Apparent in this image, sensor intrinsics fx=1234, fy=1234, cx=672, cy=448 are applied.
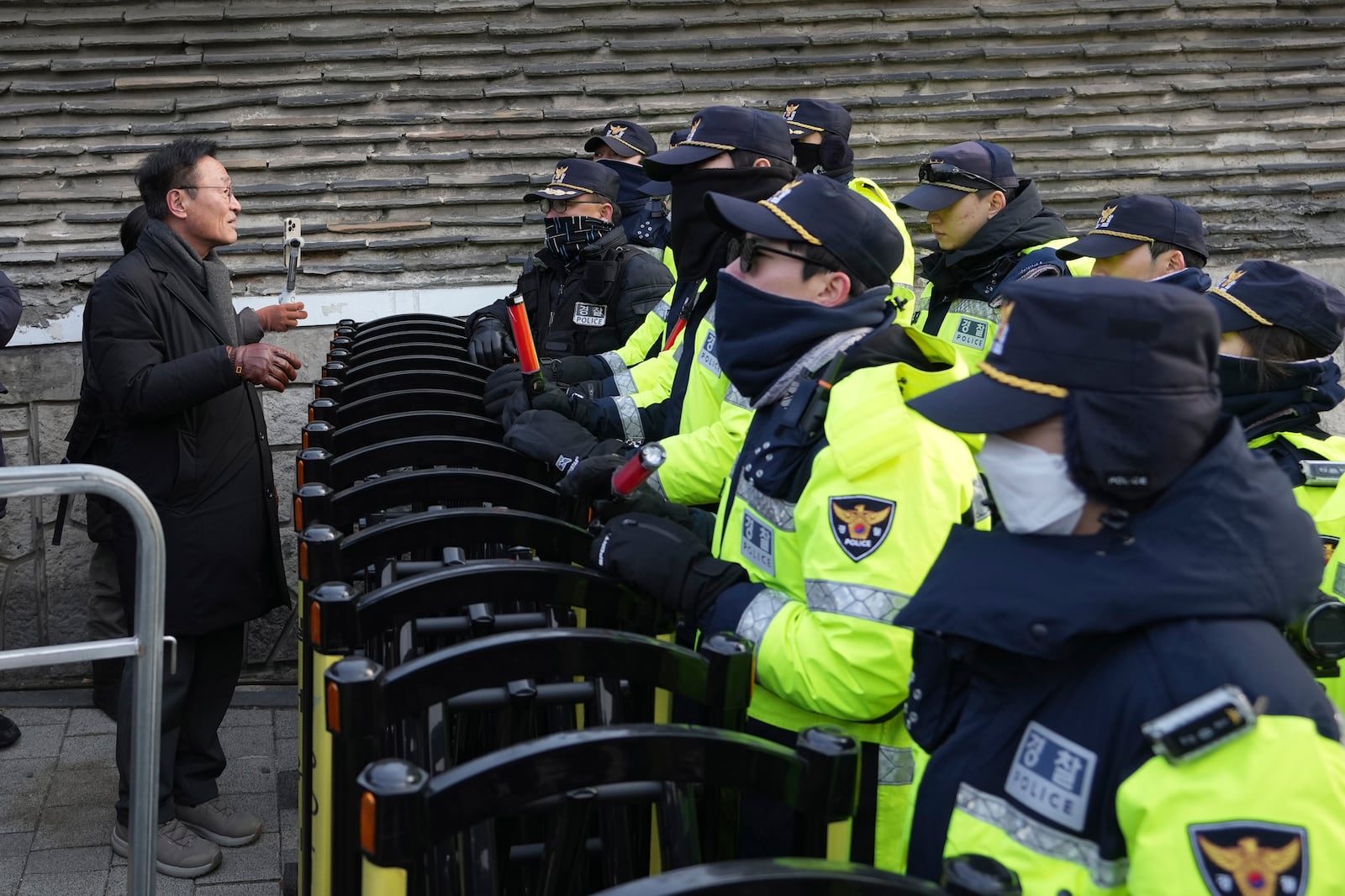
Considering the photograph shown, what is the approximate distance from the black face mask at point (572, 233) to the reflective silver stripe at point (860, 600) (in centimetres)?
331

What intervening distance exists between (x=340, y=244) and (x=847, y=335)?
4.19m

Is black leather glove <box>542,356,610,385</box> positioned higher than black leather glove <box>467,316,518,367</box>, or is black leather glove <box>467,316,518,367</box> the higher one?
black leather glove <box>467,316,518,367</box>

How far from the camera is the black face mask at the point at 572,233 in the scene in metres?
5.02

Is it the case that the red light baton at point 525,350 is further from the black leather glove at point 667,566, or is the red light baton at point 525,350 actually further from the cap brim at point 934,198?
the cap brim at point 934,198

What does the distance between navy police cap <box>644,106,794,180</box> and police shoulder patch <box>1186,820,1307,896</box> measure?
8.69ft

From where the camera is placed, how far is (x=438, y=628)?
2.07m

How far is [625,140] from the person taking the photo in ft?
18.6

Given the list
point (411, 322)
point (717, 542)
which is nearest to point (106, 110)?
point (411, 322)

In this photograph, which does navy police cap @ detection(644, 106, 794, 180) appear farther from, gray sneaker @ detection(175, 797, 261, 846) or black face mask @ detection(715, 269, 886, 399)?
gray sneaker @ detection(175, 797, 261, 846)

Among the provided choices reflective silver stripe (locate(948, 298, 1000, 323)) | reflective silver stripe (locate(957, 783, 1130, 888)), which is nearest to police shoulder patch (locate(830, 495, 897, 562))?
reflective silver stripe (locate(957, 783, 1130, 888))

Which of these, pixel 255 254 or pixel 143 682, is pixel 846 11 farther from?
pixel 143 682

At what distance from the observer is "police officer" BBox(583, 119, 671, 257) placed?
5660 millimetres

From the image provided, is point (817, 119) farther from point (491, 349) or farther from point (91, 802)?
point (91, 802)

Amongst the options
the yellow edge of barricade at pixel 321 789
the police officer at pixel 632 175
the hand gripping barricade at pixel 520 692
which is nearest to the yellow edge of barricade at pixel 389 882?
the hand gripping barricade at pixel 520 692
